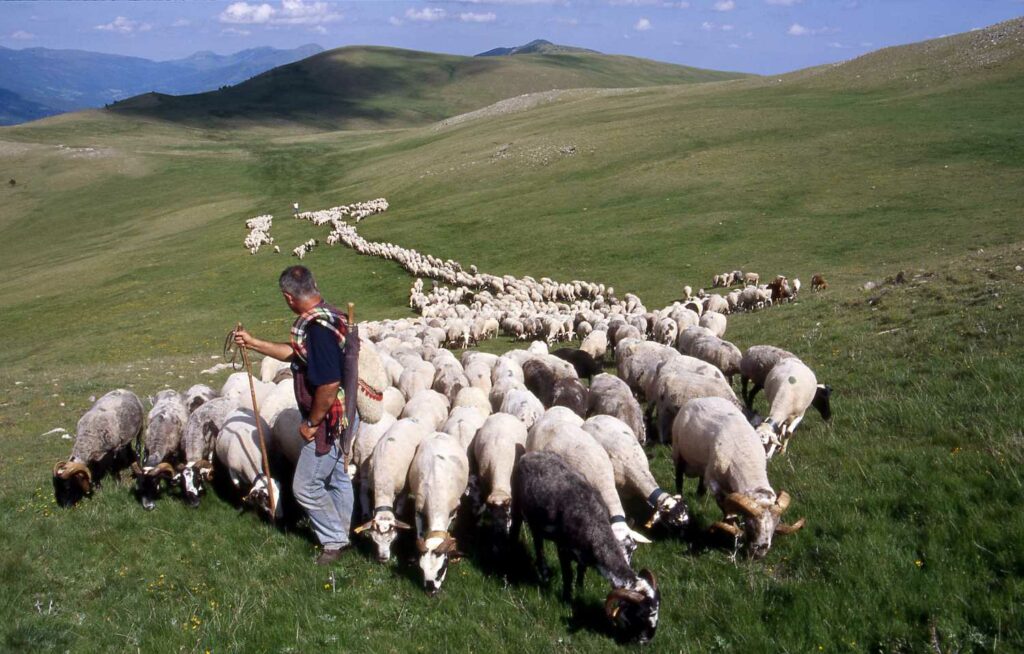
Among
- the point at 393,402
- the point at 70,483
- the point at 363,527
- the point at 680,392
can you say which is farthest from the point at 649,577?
the point at 70,483

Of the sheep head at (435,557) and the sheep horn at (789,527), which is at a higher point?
the sheep horn at (789,527)

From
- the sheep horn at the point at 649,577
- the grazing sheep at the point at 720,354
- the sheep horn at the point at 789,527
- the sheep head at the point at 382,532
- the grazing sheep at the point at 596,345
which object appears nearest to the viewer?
the sheep horn at the point at 649,577

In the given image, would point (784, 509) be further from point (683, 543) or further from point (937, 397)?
point (937, 397)

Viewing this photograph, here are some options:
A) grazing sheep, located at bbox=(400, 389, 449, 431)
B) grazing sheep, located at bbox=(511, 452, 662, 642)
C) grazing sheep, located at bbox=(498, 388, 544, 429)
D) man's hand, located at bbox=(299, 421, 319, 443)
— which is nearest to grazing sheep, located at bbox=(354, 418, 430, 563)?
grazing sheep, located at bbox=(400, 389, 449, 431)

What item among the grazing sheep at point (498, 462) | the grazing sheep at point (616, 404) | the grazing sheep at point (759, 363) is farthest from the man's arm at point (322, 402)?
the grazing sheep at point (759, 363)

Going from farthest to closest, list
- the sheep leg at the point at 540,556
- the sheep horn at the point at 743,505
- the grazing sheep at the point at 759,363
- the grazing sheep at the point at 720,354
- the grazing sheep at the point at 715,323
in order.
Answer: the grazing sheep at the point at 715,323 < the grazing sheep at the point at 720,354 < the grazing sheep at the point at 759,363 < the sheep leg at the point at 540,556 < the sheep horn at the point at 743,505

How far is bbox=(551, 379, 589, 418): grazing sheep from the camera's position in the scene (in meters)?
12.7

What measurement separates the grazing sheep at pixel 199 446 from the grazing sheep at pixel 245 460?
14.4 inches

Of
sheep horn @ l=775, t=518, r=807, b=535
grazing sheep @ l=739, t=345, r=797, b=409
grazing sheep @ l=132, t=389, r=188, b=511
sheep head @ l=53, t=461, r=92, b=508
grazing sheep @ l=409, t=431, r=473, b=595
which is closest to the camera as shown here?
sheep horn @ l=775, t=518, r=807, b=535

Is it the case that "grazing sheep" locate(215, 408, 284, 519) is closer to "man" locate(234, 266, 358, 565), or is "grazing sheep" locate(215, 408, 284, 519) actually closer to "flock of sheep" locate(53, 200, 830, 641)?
"flock of sheep" locate(53, 200, 830, 641)

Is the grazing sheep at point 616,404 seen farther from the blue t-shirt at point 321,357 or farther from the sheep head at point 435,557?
the blue t-shirt at point 321,357

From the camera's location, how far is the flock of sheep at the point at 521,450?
7.65 m

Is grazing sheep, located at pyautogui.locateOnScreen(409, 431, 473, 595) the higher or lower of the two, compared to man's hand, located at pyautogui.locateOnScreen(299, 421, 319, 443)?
lower

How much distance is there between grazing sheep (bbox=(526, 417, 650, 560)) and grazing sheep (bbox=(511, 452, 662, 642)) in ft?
0.92
